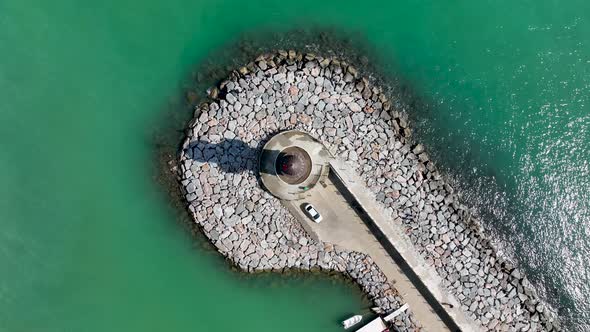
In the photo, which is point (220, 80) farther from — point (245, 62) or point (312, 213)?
point (312, 213)

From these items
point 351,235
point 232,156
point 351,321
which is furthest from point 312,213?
point 351,321

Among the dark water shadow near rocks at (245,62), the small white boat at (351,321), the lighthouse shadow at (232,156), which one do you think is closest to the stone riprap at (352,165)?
the lighthouse shadow at (232,156)

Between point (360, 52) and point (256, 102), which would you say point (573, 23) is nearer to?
point (360, 52)

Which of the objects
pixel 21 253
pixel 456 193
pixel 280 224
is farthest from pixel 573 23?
pixel 21 253

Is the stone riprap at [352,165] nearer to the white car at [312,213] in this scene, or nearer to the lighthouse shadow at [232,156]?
the lighthouse shadow at [232,156]

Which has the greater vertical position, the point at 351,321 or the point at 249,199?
the point at 249,199

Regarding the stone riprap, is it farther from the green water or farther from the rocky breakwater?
the green water
